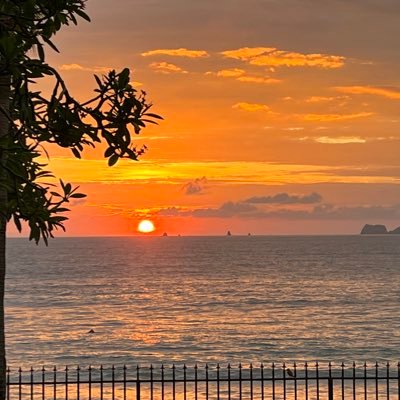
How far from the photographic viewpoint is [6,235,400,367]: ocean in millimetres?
46656

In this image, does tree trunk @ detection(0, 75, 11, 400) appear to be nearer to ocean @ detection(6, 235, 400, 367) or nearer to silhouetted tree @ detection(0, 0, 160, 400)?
silhouetted tree @ detection(0, 0, 160, 400)

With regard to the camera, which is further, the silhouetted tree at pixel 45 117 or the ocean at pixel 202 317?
the ocean at pixel 202 317

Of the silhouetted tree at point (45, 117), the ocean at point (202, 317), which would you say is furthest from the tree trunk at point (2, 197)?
the ocean at point (202, 317)

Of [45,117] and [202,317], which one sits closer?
[45,117]

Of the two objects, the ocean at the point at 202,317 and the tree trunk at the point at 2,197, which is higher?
the tree trunk at the point at 2,197

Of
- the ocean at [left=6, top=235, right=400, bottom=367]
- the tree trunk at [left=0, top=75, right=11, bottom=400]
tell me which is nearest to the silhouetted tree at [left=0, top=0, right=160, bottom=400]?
the tree trunk at [left=0, top=75, right=11, bottom=400]

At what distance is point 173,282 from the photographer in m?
113

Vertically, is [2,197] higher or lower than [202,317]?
higher

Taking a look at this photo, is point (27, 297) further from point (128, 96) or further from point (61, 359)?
point (128, 96)

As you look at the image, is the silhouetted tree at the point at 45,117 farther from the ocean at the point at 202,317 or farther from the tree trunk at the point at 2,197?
the ocean at the point at 202,317

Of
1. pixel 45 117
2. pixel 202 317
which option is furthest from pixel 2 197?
pixel 202 317

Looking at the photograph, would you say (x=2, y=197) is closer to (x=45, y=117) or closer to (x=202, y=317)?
(x=45, y=117)

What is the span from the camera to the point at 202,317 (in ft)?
221

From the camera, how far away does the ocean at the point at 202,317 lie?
4666 cm
